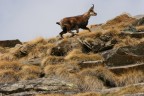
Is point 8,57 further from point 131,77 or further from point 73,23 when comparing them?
point 131,77

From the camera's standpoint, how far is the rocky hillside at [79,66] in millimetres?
21141

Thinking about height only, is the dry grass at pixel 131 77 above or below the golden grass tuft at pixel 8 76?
below

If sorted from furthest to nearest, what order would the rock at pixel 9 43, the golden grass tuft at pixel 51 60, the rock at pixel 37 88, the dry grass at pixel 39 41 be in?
the rock at pixel 9 43 < the dry grass at pixel 39 41 < the golden grass tuft at pixel 51 60 < the rock at pixel 37 88

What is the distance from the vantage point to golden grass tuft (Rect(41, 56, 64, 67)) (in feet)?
85.5

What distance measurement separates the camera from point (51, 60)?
26.3m

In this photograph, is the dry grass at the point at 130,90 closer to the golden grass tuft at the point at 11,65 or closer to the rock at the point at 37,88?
the rock at the point at 37,88

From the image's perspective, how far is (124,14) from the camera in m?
36.7

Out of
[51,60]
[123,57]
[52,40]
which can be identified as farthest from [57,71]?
[52,40]

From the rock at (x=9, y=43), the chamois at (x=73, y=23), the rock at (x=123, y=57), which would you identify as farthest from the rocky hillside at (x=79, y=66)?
the rock at (x=9, y=43)

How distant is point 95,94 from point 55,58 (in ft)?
23.4

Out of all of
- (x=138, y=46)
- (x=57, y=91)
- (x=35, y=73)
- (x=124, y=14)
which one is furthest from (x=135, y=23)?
(x=57, y=91)

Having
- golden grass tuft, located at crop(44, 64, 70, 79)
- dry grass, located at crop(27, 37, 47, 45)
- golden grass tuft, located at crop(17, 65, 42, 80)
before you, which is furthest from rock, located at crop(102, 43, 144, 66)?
dry grass, located at crop(27, 37, 47, 45)

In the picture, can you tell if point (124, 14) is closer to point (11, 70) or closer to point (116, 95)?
point (11, 70)

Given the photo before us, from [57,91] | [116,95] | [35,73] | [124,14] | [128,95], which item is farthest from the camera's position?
[124,14]
